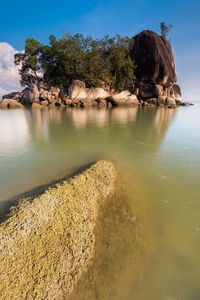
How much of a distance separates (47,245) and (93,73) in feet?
107

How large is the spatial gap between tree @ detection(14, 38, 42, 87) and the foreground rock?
36742 millimetres

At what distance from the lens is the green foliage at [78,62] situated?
2705 centimetres

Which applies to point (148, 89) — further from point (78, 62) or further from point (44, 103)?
point (44, 103)

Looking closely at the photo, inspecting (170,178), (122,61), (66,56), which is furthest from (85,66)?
(170,178)

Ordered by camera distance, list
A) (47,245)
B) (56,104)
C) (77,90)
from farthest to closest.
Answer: (77,90), (56,104), (47,245)

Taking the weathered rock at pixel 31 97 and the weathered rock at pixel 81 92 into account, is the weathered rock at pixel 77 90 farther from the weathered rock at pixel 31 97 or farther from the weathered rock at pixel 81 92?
the weathered rock at pixel 31 97

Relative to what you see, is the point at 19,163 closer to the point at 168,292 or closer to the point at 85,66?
the point at 168,292

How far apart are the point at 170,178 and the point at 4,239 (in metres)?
2.81

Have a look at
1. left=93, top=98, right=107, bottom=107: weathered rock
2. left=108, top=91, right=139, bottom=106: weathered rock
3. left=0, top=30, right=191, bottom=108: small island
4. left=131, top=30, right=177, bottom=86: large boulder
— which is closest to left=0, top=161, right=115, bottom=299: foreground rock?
left=0, top=30, right=191, bottom=108: small island

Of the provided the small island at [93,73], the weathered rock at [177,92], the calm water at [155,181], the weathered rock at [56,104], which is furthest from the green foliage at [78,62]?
the calm water at [155,181]

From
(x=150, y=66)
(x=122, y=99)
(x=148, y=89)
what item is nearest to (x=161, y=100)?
(x=148, y=89)

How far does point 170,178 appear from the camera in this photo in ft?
8.87

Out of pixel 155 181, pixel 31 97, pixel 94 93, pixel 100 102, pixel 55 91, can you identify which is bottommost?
pixel 155 181

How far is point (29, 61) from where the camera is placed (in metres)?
29.3
